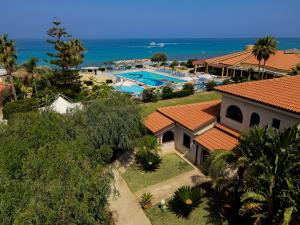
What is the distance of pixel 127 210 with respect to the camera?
521 inches

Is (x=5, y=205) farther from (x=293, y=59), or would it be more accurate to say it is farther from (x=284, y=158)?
(x=293, y=59)

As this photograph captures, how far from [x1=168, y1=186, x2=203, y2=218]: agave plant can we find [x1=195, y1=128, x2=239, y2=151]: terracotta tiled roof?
3.90 m

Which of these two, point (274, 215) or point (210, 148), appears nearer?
point (274, 215)

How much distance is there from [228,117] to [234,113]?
0.67m

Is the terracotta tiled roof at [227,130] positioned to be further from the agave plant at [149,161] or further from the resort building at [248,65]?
the resort building at [248,65]

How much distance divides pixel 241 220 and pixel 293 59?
47.5m

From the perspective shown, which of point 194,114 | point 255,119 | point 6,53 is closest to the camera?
point 255,119

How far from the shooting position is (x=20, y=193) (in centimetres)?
759

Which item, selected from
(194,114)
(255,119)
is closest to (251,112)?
(255,119)

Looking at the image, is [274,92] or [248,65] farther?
[248,65]

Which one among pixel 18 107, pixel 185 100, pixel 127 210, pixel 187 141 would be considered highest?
pixel 18 107

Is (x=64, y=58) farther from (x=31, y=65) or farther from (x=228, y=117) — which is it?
(x=228, y=117)

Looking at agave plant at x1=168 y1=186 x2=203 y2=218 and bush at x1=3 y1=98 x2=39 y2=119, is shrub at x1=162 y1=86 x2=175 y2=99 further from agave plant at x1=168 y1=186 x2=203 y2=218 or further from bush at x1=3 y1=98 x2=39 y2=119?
agave plant at x1=168 y1=186 x2=203 y2=218

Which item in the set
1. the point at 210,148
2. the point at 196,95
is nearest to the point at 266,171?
the point at 210,148
